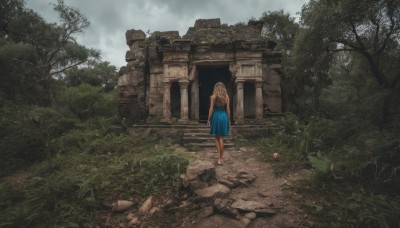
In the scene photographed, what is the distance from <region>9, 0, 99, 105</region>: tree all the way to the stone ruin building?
31.3ft

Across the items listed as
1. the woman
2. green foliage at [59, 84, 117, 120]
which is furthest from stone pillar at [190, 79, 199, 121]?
green foliage at [59, 84, 117, 120]

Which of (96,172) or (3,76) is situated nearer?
(96,172)

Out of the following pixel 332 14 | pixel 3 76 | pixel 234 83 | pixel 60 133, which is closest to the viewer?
pixel 332 14

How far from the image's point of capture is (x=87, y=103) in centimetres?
1417

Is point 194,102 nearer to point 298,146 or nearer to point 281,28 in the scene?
point 298,146

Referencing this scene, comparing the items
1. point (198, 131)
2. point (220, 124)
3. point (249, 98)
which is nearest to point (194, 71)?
point (249, 98)

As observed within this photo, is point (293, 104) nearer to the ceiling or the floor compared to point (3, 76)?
nearer to the floor

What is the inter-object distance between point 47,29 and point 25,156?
1465 centimetres

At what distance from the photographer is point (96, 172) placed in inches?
222

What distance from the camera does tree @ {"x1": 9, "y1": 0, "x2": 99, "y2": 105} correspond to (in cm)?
1912

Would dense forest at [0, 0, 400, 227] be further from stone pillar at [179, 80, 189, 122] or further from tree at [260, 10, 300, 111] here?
tree at [260, 10, 300, 111]

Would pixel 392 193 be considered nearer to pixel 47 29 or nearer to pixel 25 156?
pixel 25 156

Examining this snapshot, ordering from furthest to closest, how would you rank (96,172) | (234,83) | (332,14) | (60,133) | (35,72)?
1. (35,72)
2. (234,83)
3. (60,133)
4. (332,14)
5. (96,172)

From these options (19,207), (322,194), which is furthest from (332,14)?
(19,207)
